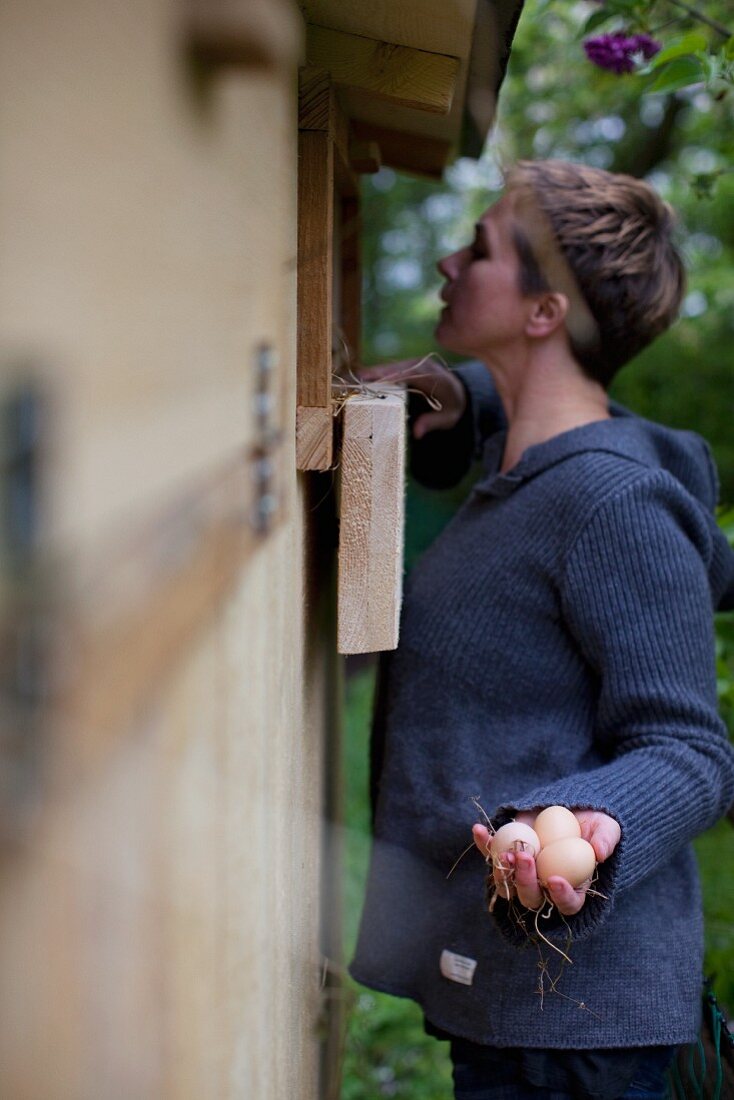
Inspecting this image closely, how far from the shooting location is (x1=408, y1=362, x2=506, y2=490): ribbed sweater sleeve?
2.25m

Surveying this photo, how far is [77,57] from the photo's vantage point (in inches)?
21.1

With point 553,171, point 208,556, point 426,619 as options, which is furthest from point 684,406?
point 208,556

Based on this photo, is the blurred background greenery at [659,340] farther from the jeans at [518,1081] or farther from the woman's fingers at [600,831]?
the woman's fingers at [600,831]

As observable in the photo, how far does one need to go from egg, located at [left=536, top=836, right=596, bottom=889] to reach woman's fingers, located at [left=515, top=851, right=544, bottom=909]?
0.01 meters

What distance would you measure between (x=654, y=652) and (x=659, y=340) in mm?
3942

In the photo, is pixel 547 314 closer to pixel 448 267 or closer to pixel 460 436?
pixel 448 267

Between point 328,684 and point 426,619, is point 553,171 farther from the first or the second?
point 328,684

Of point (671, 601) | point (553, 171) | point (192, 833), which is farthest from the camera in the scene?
point (553, 171)

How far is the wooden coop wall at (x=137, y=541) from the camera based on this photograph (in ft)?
1.57

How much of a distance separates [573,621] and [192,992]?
997mm

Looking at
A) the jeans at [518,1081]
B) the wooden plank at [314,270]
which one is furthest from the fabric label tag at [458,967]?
the wooden plank at [314,270]

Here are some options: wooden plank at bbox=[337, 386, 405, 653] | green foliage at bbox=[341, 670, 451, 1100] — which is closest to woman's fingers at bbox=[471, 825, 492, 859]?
wooden plank at bbox=[337, 386, 405, 653]

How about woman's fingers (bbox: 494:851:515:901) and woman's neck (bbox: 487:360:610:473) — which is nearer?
woman's fingers (bbox: 494:851:515:901)

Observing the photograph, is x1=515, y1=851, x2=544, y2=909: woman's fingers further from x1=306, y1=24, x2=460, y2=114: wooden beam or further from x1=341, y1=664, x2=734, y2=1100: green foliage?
x1=341, y1=664, x2=734, y2=1100: green foliage
